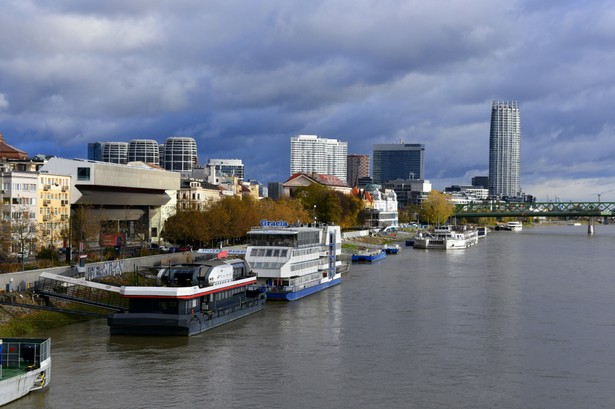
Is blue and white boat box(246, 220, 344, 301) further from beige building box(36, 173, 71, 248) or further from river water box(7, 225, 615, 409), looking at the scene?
beige building box(36, 173, 71, 248)

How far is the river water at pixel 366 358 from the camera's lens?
34781 mm

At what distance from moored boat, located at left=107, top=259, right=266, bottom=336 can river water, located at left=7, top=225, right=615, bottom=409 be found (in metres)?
0.80

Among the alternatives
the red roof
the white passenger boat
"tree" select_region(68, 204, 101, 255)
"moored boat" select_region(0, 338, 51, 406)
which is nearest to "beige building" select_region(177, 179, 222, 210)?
the red roof

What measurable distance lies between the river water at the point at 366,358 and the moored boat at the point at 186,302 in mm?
797

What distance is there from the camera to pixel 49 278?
52594 millimetres

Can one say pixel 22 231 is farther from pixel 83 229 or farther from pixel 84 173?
pixel 84 173

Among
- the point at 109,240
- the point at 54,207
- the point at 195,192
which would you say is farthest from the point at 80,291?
the point at 195,192

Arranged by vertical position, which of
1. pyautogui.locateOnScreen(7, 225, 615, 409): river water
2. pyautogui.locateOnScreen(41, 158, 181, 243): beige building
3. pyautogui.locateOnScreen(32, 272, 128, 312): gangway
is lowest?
pyautogui.locateOnScreen(7, 225, 615, 409): river water

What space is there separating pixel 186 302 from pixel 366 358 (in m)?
11.2

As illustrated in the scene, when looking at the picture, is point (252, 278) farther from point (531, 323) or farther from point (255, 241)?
point (531, 323)

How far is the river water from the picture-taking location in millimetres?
34781

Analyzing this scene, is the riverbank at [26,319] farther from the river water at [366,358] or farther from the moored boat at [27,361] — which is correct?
the moored boat at [27,361]

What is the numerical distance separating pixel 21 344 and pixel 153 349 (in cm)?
957

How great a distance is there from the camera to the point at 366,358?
4234cm
